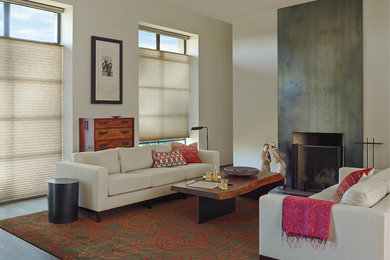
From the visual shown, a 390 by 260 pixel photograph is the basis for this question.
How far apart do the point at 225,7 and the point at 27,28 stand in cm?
335

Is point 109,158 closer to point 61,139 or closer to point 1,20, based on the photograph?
point 61,139

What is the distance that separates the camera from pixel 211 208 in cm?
453

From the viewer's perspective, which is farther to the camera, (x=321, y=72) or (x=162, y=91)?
(x=162, y=91)

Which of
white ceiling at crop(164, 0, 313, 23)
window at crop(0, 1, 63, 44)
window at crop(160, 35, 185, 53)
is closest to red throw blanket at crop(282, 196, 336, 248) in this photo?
white ceiling at crop(164, 0, 313, 23)

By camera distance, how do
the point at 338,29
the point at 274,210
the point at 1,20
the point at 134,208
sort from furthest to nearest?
the point at 338,29, the point at 1,20, the point at 134,208, the point at 274,210

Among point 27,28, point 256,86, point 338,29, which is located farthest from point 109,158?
point 338,29

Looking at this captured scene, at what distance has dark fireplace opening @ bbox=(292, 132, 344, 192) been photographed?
6176 millimetres

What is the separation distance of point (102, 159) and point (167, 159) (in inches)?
42.9

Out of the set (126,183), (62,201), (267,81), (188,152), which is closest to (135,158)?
(126,183)

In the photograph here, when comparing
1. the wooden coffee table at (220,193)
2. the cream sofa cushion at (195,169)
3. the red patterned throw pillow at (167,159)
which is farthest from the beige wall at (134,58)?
the wooden coffee table at (220,193)

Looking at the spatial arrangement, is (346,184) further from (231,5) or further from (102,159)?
(231,5)

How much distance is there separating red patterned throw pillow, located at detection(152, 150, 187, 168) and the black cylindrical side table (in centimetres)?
160

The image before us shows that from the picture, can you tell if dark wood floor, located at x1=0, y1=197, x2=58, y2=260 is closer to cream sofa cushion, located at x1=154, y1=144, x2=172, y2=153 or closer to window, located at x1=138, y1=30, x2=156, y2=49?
cream sofa cushion, located at x1=154, y1=144, x2=172, y2=153

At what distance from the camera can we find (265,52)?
6.98m
